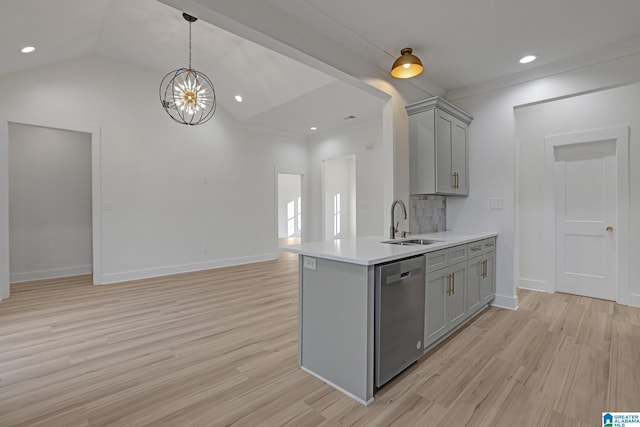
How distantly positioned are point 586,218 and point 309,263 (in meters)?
4.09

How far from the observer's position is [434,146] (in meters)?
3.21

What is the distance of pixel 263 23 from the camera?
2.12 metres

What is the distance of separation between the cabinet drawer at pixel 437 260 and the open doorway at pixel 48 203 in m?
5.71

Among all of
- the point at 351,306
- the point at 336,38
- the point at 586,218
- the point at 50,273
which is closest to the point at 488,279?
the point at 586,218

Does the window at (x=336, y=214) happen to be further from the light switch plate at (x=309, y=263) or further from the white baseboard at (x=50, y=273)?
the light switch plate at (x=309, y=263)

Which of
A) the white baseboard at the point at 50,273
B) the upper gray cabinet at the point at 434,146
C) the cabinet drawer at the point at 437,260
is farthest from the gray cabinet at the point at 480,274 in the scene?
the white baseboard at the point at 50,273

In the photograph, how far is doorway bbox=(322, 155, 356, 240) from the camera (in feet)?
28.9

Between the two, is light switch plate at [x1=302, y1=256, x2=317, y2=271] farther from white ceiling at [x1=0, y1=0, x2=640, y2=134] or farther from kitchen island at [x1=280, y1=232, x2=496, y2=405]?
white ceiling at [x1=0, y1=0, x2=640, y2=134]

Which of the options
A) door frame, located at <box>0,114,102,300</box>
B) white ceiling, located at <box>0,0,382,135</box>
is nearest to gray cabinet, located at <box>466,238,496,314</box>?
white ceiling, located at <box>0,0,382,135</box>

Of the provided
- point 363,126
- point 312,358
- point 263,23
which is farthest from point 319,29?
point 363,126

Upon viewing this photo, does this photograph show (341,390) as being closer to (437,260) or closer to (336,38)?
(437,260)

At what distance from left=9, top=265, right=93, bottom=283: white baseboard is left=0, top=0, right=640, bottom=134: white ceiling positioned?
319 centimetres

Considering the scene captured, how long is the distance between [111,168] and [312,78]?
11.4 ft

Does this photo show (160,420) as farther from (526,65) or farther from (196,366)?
(526,65)
